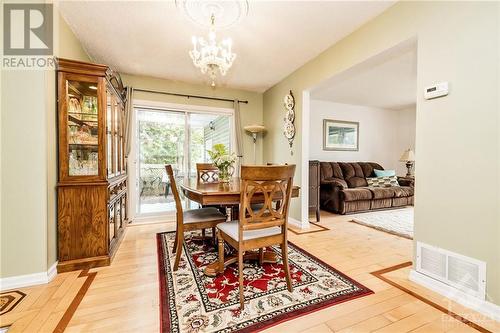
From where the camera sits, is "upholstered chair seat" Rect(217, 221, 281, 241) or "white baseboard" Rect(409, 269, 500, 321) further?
"upholstered chair seat" Rect(217, 221, 281, 241)

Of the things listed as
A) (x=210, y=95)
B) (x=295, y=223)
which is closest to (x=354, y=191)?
(x=295, y=223)

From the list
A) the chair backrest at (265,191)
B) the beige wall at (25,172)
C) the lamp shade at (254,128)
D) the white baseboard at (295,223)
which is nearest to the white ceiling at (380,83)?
the lamp shade at (254,128)

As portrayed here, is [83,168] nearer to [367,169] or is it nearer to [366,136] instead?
[367,169]

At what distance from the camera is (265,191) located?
1.61 m

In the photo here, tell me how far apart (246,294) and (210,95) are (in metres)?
3.58

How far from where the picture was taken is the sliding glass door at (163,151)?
3.90m

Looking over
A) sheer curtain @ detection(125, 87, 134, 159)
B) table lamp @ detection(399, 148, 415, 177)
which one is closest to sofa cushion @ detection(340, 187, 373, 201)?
table lamp @ detection(399, 148, 415, 177)

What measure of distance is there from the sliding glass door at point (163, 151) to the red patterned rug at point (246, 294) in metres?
1.92

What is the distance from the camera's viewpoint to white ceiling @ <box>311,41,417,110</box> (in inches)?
95.6

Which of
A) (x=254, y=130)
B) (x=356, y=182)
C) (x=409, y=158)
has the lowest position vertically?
(x=356, y=182)

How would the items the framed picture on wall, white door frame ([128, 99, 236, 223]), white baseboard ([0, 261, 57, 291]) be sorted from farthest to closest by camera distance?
1. the framed picture on wall
2. white door frame ([128, 99, 236, 223])
3. white baseboard ([0, 261, 57, 291])

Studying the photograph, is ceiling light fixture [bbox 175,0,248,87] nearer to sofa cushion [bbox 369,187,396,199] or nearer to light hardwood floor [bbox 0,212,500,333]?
light hardwood floor [bbox 0,212,500,333]

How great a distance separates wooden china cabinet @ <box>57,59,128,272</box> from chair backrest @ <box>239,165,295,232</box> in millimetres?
1574

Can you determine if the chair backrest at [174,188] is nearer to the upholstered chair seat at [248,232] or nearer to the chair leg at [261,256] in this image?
the upholstered chair seat at [248,232]
